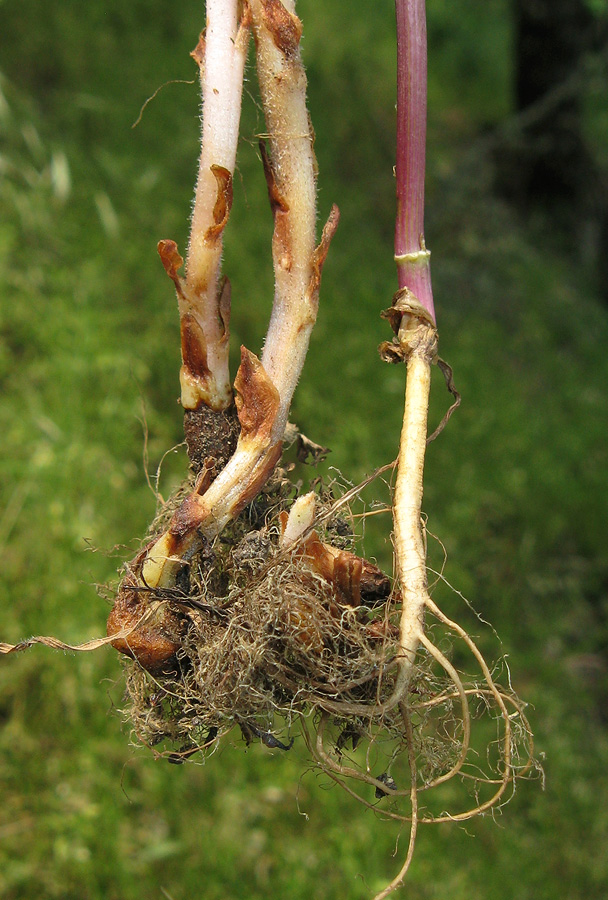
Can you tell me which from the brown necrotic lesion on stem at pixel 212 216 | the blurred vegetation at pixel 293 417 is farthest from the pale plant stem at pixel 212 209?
the blurred vegetation at pixel 293 417

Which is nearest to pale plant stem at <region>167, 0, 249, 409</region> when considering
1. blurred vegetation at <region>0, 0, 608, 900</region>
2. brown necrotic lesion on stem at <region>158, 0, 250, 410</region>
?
brown necrotic lesion on stem at <region>158, 0, 250, 410</region>

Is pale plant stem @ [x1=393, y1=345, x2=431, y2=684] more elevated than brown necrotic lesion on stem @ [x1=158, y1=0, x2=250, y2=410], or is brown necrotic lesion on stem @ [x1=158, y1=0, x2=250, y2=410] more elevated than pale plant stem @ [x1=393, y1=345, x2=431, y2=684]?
brown necrotic lesion on stem @ [x1=158, y1=0, x2=250, y2=410]

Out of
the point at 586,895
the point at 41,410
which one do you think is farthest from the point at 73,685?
the point at 586,895

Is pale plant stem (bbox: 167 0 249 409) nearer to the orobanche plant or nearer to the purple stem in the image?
the orobanche plant

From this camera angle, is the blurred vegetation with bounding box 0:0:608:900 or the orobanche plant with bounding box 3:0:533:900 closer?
the orobanche plant with bounding box 3:0:533:900

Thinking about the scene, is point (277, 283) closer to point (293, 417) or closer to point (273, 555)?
point (273, 555)

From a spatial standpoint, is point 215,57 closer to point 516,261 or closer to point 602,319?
point 516,261

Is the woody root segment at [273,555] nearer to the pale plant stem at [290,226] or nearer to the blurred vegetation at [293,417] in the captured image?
the pale plant stem at [290,226]
